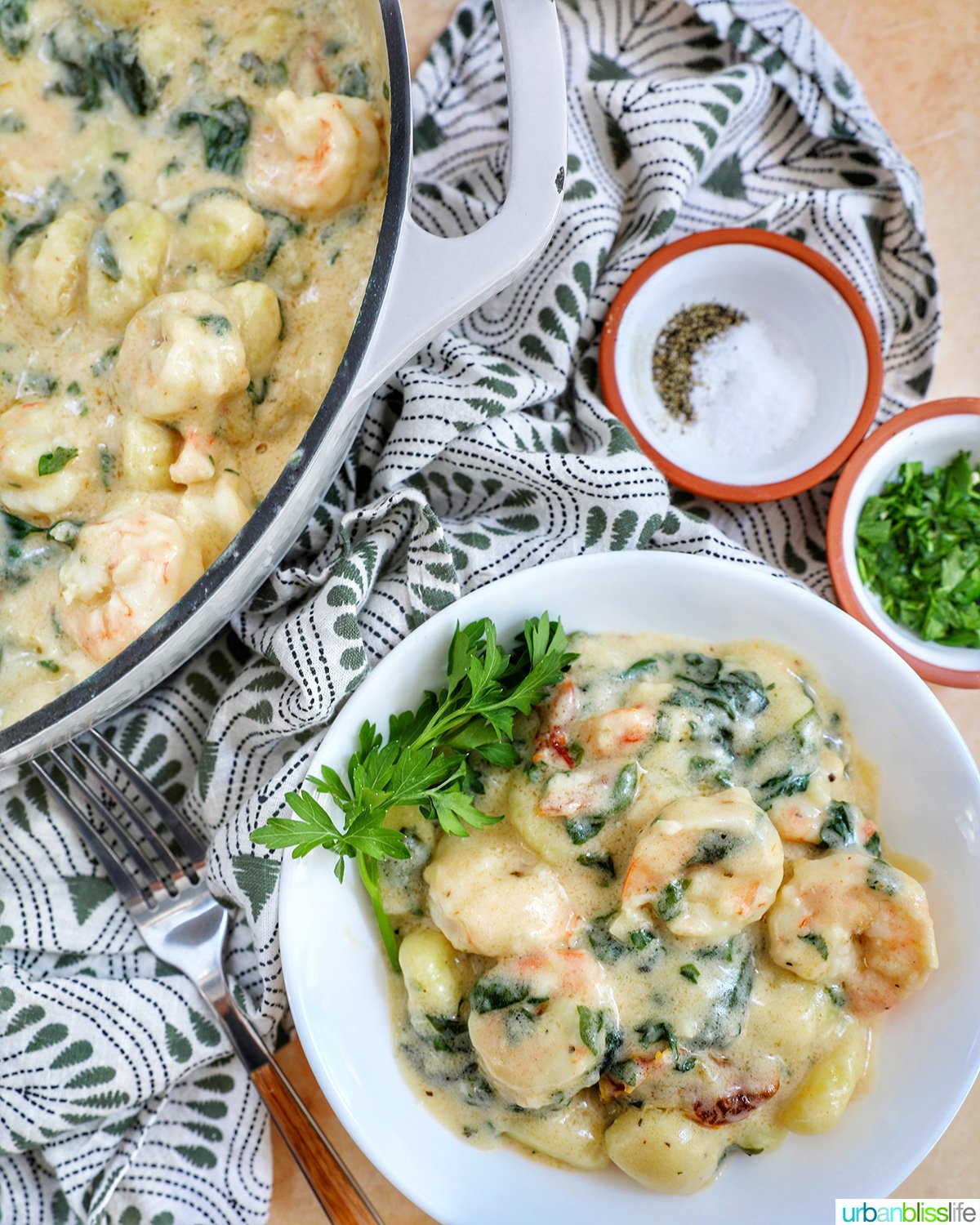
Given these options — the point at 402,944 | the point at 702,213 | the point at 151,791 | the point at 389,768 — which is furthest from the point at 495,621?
the point at 702,213

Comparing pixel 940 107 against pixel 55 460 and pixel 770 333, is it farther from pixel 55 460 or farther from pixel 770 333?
pixel 55 460

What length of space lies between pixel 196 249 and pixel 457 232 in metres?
0.59

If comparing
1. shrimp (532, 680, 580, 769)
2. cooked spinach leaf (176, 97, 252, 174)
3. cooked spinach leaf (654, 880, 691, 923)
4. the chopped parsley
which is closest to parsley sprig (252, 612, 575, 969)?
shrimp (532, 680, 580, 769)

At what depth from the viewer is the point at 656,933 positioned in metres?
1.59

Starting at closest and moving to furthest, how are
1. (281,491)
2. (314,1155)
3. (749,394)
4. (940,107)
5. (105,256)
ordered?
(281,491), (105,256), (314,1155), (749,394), (940,107)

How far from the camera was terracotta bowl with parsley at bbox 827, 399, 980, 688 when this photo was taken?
1.92 m

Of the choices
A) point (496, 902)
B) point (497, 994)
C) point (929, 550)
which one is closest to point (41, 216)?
point (496, 902)

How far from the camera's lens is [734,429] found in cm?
202

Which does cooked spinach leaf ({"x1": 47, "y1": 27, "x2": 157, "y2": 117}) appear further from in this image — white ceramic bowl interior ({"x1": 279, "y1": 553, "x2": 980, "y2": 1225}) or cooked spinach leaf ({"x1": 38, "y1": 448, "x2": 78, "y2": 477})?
white ceramic bowl interior ({"x1": 279, "y1": 553, "x2": 980, "y2": 1225})

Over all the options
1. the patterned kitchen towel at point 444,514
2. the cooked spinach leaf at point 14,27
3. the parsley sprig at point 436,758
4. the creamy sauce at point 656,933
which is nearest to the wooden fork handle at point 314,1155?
the patterned kitchen towel at point 444,514

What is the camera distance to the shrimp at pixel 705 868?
1.54 metres

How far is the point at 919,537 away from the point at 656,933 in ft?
2.92

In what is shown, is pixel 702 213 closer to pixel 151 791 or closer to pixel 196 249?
pixel 196 249

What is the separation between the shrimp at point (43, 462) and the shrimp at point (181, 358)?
0.39 ft
